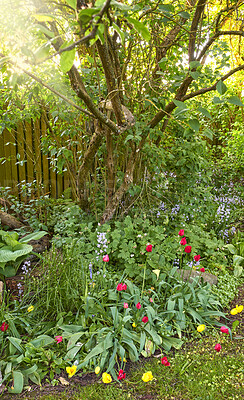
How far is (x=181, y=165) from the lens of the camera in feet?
12.2

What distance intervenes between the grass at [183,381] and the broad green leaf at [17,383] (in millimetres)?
151

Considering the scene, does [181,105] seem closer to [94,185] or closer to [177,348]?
[177,348]

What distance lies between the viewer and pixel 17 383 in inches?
73.7

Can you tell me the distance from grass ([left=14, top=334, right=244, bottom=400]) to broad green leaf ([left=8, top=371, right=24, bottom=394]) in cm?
15

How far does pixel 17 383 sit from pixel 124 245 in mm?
1396

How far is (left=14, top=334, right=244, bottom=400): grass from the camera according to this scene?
1.86 meters

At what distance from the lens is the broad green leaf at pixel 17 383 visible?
6.09 feet

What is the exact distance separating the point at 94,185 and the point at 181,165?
1079 millimetres

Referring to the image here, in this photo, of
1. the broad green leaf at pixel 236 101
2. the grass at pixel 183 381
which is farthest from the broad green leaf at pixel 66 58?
the grass at pixel 183 381

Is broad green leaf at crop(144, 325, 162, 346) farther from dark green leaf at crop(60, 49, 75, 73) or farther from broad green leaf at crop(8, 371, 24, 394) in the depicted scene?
dark green leaf at crop(60, 49, 75, 73)

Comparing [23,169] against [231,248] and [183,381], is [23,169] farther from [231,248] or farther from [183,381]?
[183,381]

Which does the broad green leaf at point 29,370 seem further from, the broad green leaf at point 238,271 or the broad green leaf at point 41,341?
the broad green leaf at point 238,271

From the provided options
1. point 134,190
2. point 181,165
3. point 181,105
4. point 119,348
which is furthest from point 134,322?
point 181,165

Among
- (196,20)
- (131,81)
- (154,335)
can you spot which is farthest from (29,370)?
(196,20)
